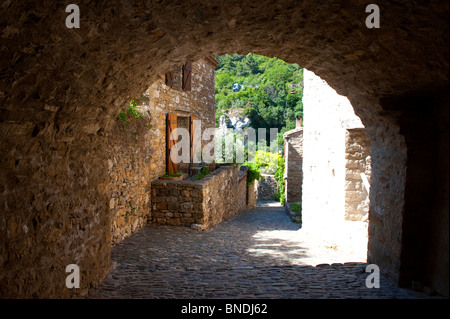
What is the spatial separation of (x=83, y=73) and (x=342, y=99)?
533 cm

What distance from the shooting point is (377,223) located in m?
3.70

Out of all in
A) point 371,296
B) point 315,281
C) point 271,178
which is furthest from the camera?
point 271,178

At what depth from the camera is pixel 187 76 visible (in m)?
9.96

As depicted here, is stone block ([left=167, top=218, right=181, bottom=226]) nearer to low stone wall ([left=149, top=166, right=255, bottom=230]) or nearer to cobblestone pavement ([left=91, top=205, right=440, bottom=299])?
low stone wall ([left=149, top=166, right=255, bottom=230])

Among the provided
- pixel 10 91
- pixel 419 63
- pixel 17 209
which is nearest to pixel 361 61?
pixel 419 63

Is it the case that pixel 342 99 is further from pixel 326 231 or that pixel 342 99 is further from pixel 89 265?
pixel 89 265

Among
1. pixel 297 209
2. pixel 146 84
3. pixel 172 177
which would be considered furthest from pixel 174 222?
pixel 297 209

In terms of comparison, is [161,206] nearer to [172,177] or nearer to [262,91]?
[172,177]

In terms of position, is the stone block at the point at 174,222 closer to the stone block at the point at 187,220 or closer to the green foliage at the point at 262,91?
the stone block at the point at 187,220

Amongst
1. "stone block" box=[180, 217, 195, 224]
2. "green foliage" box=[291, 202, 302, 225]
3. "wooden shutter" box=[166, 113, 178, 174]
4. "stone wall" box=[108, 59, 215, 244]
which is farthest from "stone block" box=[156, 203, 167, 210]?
"green foliage" box=[291, 202, 302, 225]

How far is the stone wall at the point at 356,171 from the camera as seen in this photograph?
6.32 meters

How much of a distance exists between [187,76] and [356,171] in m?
5.85

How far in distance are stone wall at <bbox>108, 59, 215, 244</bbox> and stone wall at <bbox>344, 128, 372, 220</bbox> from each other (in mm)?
4227

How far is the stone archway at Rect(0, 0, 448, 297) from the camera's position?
2027mm
